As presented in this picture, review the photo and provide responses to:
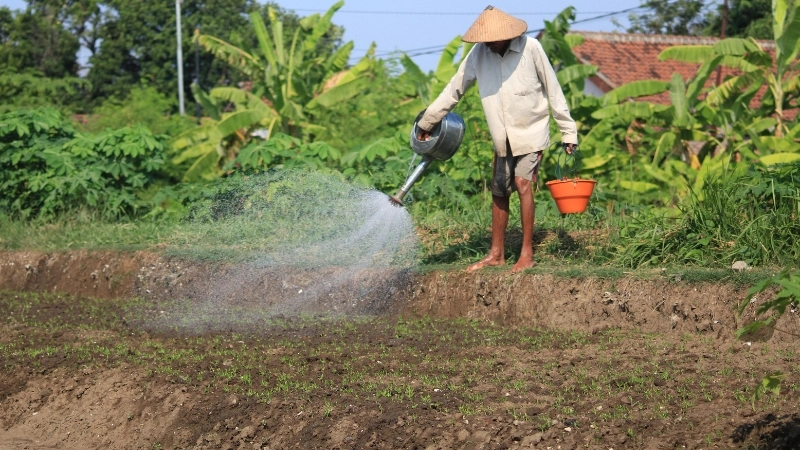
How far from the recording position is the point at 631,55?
2580 centimetres

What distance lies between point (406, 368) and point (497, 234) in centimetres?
234

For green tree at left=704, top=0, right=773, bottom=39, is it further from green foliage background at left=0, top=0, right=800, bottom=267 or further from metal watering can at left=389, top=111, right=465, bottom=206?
metal watering can at left=389, top=111, right=465, bottom=206

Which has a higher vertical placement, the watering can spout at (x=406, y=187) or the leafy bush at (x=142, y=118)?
the leafy bush at (x=142, y=118)

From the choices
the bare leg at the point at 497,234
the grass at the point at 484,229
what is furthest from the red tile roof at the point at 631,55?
the bare leg at the point at 497,234

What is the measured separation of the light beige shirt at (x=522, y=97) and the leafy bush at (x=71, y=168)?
659 centimetres

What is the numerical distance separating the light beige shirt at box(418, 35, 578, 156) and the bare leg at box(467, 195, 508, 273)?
45 cm

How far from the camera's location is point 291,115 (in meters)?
14.4

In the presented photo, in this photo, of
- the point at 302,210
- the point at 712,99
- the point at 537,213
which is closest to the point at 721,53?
the point at 712,99

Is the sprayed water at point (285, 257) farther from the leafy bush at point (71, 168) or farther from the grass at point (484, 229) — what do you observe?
the leafy bush at point (71, 168)

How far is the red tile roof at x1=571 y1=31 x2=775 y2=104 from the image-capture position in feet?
79.9

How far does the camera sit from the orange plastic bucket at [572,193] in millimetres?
6906

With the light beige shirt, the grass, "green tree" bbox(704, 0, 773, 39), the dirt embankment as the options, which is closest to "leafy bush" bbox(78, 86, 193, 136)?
the grass

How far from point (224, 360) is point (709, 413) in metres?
2.89

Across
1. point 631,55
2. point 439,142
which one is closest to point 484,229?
point 439,142
